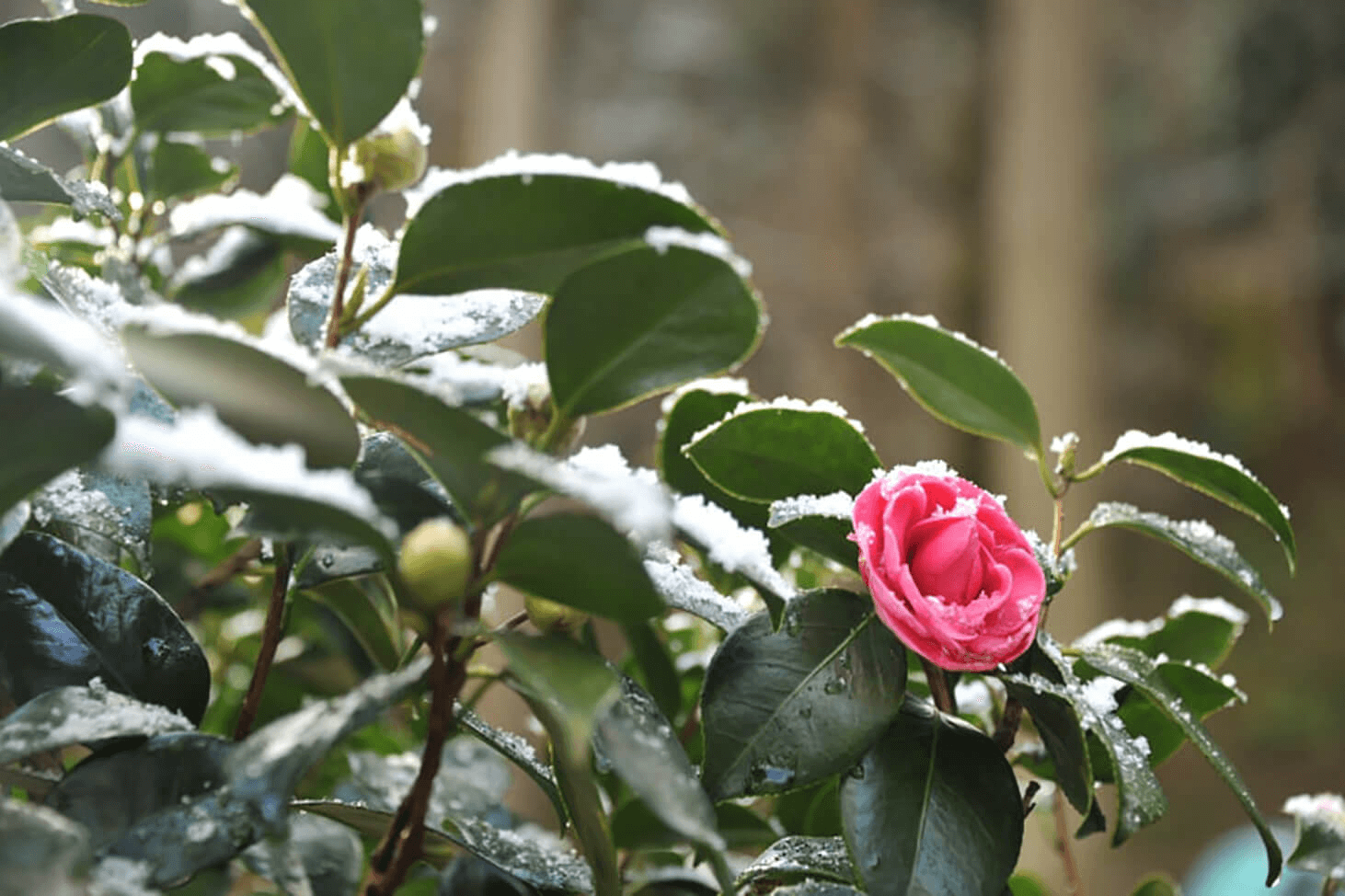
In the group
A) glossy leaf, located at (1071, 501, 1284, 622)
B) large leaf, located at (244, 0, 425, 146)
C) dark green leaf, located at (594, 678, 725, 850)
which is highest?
large leaf, located at (244, 0, 425, 146)

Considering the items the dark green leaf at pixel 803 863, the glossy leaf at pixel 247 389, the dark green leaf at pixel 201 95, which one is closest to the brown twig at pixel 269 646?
the glossy leaf at pixel 247 389

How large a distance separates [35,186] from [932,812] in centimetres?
46

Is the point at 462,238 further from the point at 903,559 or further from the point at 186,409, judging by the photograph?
the point at 903,559

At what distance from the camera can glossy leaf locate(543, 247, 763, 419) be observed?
1.21 ft

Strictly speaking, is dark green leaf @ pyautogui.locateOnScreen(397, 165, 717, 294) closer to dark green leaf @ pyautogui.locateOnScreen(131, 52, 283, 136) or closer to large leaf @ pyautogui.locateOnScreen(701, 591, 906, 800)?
large leaf @ pyautogui.locateOnScreen(701, 591, 906, 800)

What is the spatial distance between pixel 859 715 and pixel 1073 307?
98.5 inches

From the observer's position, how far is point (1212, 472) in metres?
0.54

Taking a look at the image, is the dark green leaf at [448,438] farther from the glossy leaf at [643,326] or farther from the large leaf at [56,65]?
the large leaf at [56,65]

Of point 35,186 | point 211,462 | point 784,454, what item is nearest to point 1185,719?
point 784,454

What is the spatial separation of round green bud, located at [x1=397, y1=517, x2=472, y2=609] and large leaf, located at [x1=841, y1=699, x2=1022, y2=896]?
19 centimetres

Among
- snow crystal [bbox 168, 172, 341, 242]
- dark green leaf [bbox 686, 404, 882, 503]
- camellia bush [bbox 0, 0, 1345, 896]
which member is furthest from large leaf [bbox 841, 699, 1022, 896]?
snow crystal [bbox 168, 172, 341, 242]

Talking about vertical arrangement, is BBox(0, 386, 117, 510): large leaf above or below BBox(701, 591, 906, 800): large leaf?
above

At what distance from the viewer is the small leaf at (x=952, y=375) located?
524 mm

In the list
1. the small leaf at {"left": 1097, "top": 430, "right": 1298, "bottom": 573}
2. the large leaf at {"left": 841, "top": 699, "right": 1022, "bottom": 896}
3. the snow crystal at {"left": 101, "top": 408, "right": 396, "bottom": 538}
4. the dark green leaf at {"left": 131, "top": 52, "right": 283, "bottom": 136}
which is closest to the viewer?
the snow crystal at {"left": 101, "top": 408, "right": 396, "bottom": 538}
